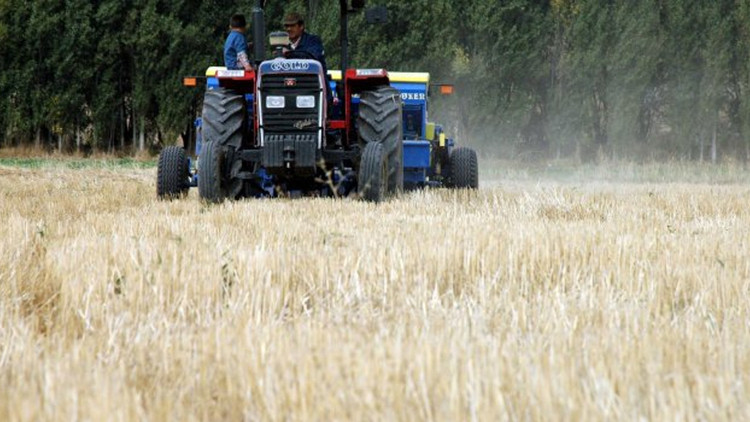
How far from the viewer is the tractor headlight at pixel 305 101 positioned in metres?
8.58

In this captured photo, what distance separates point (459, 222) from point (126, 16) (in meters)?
22.9

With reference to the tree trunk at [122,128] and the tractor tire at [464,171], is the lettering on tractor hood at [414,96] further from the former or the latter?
the tree trunk at [122,128]

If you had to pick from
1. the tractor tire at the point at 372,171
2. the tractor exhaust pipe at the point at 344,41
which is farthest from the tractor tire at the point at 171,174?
the tractor tire at the point at 372,171

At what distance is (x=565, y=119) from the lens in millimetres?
29375

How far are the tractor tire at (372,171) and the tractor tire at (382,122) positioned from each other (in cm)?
32

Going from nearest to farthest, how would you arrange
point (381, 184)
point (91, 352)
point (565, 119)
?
point (91, 352) → point (381, 184) → point (565, 119)

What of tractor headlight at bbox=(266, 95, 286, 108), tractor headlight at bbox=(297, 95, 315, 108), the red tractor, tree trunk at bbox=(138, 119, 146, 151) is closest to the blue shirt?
the red tractor

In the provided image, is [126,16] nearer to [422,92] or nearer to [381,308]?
[422,92]

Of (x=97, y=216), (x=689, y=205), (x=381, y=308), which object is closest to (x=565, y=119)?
(x=689, y=205)

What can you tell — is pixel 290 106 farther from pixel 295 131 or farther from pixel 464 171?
pixel 464 171

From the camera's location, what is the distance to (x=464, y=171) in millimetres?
12367

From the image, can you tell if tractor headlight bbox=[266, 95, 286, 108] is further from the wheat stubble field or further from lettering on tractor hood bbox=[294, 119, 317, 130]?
the wheat stubble field

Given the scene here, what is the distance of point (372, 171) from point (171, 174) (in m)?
2.23

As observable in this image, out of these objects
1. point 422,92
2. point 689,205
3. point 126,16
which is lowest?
point 689,205
